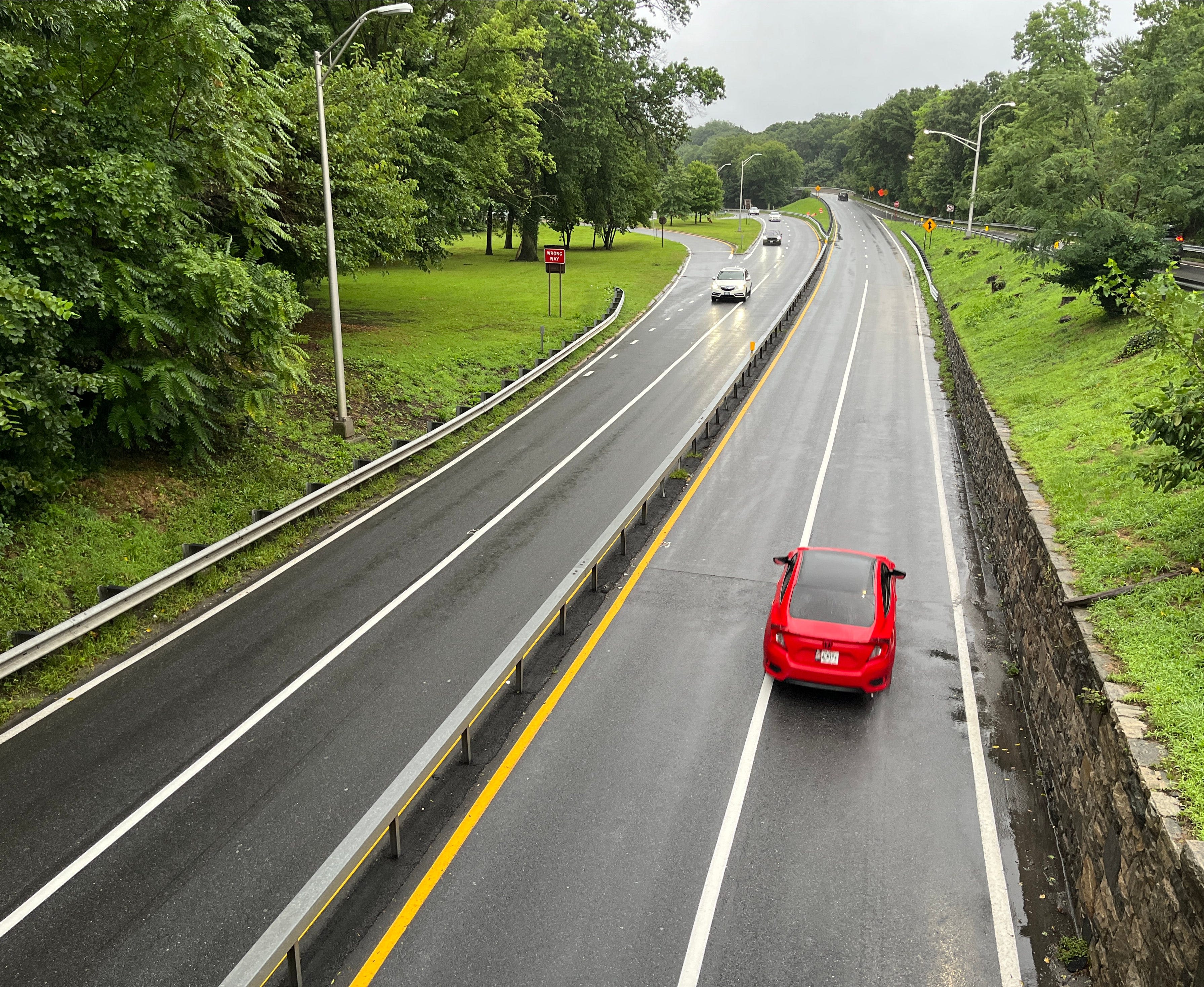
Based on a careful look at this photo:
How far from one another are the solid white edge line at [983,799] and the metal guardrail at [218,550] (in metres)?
11.0

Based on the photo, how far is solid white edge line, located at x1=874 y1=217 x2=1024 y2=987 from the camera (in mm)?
6887

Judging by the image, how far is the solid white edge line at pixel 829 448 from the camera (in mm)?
15984

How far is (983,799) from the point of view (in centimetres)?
880

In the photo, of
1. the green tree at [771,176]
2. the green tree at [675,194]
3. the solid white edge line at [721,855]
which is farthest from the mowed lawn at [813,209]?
the solid white edge line at [721,855]

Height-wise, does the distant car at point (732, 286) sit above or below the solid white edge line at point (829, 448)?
above

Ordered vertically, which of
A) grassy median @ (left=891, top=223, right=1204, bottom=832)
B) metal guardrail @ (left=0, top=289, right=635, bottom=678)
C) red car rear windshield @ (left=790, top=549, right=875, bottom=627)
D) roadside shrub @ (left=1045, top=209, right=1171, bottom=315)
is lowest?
metal guardrail @ (left=0, top=289, right=635, bottom=678)

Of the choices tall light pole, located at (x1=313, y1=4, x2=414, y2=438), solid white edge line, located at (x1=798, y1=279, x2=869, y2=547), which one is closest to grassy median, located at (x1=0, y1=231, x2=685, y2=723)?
tall light pole, located at (x1=313, y1=4, x2=414, y2=438)

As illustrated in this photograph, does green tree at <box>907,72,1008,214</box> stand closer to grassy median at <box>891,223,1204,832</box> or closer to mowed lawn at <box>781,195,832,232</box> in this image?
mowed lawn at <box>781,195,832,232</box>

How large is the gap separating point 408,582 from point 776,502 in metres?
7.84

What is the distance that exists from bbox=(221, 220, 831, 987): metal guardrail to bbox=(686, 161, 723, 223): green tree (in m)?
82.4

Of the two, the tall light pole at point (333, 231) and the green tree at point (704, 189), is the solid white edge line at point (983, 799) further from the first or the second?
the green tree at point (704, 189)

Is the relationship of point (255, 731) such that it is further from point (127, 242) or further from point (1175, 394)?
point (1175, 394)

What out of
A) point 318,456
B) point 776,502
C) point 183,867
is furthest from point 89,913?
point 776,502

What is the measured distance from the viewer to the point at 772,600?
13.0m
